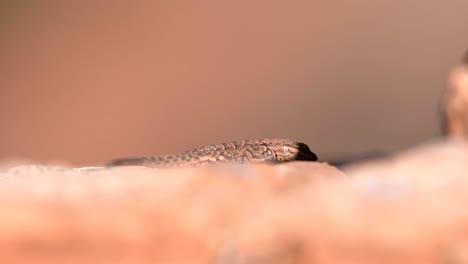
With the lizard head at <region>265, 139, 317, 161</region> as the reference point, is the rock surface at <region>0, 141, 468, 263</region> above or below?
below

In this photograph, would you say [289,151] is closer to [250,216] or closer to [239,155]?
[239,155]

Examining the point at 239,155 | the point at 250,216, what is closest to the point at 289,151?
the point at 239,155

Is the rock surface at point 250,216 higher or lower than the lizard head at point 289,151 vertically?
lower

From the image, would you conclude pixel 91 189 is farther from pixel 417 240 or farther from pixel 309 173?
pixel 417 240

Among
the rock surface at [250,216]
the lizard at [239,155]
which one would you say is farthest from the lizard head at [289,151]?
the rock surface at [250,216]

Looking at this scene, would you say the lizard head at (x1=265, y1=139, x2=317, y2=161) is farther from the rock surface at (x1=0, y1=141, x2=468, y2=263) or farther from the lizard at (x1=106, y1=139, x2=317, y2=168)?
Result: the rock surface at (x1=0, y1=141, x2=468, y2=263)

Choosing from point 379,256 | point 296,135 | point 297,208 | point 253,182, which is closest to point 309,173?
point 253,182

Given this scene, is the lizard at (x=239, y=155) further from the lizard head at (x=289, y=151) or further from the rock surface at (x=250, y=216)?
the rock surface at (x=250, y=216)

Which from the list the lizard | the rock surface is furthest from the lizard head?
the rock surface
